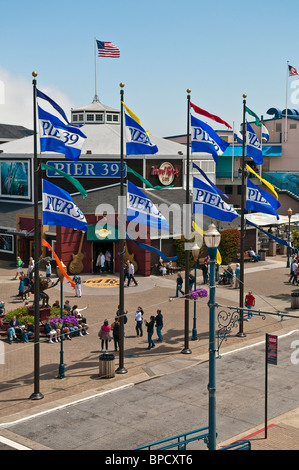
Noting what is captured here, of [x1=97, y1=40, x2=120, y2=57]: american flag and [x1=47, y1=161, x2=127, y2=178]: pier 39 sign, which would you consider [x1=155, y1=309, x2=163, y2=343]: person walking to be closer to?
[x1=47, y1=161, x2=127, y2=178]: pier 39 sign

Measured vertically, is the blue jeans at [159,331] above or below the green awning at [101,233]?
below

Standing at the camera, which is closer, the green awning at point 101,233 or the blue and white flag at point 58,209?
the blue and white flag at point 58,209

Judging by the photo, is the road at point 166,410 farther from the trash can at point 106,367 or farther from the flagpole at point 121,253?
the flagpole at point 121,253

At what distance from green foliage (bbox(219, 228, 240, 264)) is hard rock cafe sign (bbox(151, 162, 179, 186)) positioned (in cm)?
737

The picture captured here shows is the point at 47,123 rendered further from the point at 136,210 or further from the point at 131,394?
the point at 131,394

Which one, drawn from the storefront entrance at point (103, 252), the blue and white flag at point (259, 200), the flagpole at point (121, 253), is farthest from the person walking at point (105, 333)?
the storefront entrance at point (103, 252)

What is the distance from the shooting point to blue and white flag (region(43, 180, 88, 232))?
73.8 ft

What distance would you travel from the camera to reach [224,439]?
1919cm

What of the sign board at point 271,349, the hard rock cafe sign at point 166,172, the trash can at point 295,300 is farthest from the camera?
the hard rock cafe sign at point 166,172

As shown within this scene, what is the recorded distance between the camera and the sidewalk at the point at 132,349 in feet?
71.1

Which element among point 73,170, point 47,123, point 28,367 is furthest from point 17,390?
point 73,170

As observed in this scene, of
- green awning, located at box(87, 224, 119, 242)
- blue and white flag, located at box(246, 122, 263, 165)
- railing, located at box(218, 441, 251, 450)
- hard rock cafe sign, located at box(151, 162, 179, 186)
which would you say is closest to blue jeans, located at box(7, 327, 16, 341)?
blue and white flag, located at box(246, 122, 263, 165)

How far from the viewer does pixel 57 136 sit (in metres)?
22.0

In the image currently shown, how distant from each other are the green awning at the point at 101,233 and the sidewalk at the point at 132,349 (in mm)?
2674
